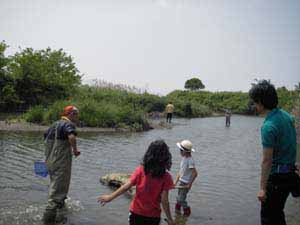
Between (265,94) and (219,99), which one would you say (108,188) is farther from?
(219,99)

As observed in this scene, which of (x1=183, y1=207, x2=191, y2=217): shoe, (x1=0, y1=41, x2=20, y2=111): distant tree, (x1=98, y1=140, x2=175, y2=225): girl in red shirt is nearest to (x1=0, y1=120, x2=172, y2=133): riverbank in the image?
(x1=0, y1=41, x2=20, y2=111): distant tree

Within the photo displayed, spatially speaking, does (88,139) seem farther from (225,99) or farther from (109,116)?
(225,99)

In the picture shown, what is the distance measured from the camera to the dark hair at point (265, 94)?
4.91m

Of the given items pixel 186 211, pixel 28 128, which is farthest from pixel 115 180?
pixel 28 128

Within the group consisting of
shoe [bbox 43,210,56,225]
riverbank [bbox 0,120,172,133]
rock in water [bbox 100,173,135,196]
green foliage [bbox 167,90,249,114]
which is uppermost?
green foliage [bbox 167,90,249,114]

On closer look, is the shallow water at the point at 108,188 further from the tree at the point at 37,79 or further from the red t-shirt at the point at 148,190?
the tree at the point at 37,79

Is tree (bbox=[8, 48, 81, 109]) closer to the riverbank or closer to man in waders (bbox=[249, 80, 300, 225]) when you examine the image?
the riverbank

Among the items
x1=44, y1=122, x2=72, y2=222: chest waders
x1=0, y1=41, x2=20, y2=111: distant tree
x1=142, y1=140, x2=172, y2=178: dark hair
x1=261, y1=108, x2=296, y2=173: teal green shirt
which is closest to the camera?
x1=142, y1=140, x2=172, y2=178: dark hair

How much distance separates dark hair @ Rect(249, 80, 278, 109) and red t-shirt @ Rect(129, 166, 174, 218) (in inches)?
58.0

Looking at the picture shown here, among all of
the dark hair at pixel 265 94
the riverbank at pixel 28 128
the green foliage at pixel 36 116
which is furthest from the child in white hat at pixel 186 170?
the green foliage at pixel 36 116

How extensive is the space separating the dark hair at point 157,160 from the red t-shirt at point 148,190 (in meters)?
0.07

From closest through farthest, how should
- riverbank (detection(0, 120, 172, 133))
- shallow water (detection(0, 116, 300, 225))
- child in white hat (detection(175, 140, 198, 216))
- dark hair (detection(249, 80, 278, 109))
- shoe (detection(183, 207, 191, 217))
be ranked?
1. dark hair (detection(249, 80, 278, 109))
2. child in white hat (detection(175, 140, 198, 216))
3. shallow water (detection(0, 116, 300, 225))
4. shoe (detection(183, 207, 191, 217))
5. riverbank (detection(0, 120, 172, 133))

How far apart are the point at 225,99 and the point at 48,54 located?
35704mm

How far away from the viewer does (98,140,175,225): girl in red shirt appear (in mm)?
4559
